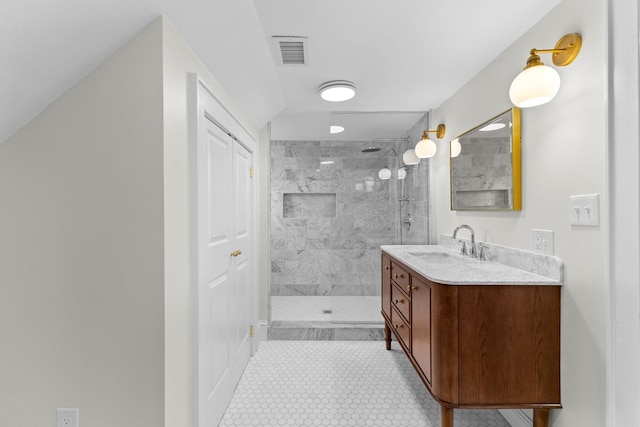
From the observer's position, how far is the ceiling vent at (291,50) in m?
1.80

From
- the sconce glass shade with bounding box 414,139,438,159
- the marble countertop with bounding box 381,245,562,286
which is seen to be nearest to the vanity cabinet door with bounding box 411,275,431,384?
the marble countertop with bounding box 381,245,562,286

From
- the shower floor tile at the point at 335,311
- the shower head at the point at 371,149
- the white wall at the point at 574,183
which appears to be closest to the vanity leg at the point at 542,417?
the white wall at the point at 574,183

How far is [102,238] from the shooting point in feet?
3.80

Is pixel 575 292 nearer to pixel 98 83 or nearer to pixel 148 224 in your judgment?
pixel 148 224

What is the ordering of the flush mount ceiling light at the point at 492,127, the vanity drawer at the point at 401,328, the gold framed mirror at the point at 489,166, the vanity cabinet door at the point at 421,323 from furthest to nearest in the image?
the vanity drawer at the point at 401,328
the flush mount ceiling light at the point at 492,127
the gold framed mirror at the point at 489,166
the vanity cabinet door at the point at 421,323

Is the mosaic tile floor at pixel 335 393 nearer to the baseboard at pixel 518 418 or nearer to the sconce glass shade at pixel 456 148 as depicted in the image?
the baseboard at pixel 518 418

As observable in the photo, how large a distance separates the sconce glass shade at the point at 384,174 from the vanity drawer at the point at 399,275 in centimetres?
116

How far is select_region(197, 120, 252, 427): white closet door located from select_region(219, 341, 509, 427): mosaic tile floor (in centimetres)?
16

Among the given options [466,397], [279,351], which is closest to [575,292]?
[466,397]

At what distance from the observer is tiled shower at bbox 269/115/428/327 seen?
A: 3229 mm

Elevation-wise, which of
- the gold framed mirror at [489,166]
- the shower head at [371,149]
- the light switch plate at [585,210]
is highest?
the shower head at [371,149]

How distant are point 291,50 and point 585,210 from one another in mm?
1743

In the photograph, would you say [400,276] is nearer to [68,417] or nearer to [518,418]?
[518,418]

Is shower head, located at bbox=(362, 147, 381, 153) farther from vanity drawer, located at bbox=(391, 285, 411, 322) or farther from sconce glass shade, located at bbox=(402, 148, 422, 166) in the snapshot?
vanity drawer, located at bbox=(391, 285, 411, 322)
